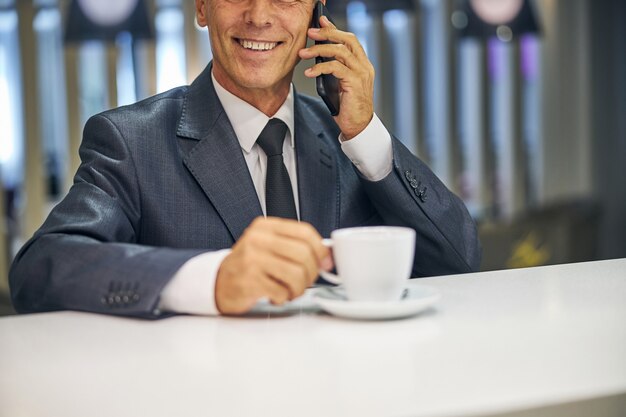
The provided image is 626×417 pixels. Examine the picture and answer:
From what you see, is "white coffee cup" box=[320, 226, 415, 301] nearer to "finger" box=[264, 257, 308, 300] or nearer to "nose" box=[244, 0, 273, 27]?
"finger" box=[264, 257, 308, 300]

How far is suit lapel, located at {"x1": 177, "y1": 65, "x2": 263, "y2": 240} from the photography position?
5.85ft

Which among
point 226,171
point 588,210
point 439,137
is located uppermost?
point 226,171

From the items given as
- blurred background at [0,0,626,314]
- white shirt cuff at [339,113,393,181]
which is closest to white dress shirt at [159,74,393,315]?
white shirt cuff at [339,113,393,181]

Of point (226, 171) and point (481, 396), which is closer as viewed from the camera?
point (481, 396)

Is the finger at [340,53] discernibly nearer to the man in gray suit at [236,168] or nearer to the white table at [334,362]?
the man in gray suit at [236,168]

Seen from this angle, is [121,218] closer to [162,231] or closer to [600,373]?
[162,231]

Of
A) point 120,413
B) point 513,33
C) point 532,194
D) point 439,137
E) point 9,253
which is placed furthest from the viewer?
point 532,194

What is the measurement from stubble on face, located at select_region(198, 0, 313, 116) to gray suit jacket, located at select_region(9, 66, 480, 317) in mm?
69

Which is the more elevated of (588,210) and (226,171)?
(226,171)

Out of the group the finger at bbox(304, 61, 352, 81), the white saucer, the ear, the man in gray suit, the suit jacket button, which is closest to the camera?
the white saucer

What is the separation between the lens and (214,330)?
1.08 metres

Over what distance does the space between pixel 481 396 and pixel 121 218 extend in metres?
1.00

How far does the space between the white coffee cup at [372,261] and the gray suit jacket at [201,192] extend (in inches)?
17.6

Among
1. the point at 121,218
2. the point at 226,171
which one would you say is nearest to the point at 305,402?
the point at 121,218
